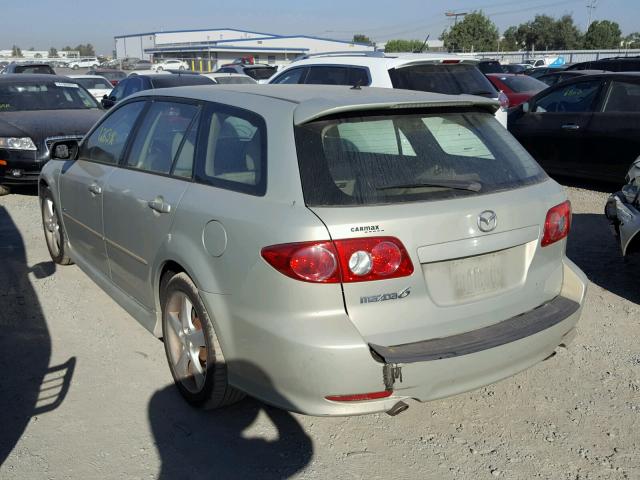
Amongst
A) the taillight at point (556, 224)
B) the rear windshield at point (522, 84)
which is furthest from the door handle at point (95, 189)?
the rear windshield at point (522, 84)

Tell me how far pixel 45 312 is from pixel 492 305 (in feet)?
11.1

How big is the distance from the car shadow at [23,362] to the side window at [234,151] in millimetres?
1539

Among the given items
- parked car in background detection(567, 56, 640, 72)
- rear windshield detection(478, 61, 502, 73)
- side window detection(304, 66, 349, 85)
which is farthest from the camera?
→ rear windshield detection(478, 61, 502, 73)

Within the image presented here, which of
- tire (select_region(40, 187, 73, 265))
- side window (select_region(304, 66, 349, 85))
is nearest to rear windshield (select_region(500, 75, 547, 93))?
side window (select_region(304, 66, 349, 85))

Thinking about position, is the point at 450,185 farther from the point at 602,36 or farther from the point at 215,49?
the point at 602,36

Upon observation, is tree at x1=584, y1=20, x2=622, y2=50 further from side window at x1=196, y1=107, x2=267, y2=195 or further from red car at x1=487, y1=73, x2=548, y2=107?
side window at x1=196, y1=107, x2=267, y2=195

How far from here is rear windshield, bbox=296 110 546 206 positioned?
2.83m

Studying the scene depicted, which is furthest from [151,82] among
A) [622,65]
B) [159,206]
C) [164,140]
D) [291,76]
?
[622,65]

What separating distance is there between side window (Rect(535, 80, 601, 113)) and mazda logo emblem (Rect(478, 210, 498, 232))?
6477 mm

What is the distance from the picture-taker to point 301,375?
274cm

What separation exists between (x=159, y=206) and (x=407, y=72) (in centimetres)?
497

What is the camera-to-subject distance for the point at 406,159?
303 cm

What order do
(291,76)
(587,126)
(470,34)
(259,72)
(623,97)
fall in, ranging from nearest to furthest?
(623,97), (587,126), (291,76), (259,72), (470,34)

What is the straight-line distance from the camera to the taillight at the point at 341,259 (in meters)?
2.68
